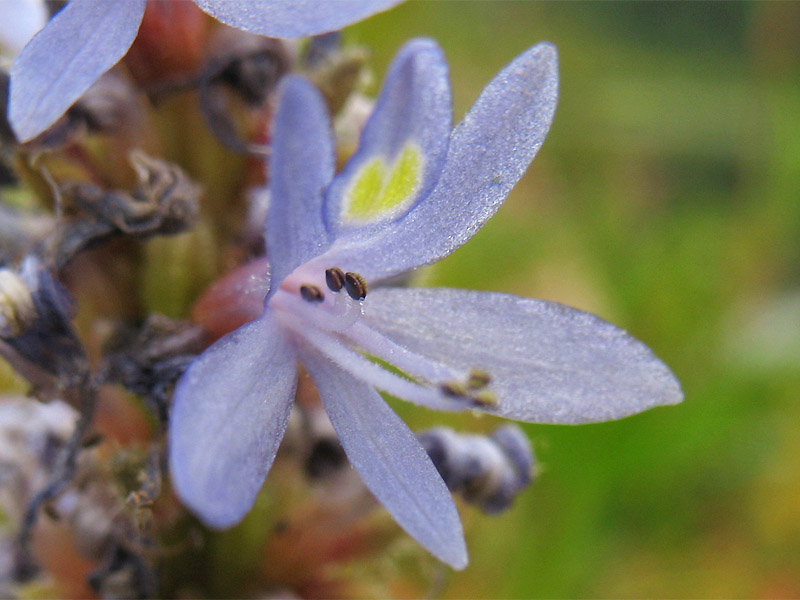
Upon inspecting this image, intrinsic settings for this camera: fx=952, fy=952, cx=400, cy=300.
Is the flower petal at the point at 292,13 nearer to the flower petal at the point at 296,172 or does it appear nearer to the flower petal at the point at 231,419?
the flower petal at the point at 296,172

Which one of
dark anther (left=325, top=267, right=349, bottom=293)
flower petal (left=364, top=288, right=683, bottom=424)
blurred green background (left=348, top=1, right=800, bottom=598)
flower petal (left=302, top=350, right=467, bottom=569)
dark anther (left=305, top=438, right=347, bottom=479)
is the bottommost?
blurred green background (left=348, top=1, right=800, bottom=598)

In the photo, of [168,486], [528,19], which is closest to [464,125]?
[168,486]

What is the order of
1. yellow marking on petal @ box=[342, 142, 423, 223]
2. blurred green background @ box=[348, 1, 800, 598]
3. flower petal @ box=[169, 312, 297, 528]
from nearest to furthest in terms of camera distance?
flower petal @ box=[169, 312, 297, 528] < yellow marking on petal @ box=[342, 142, 423, 223] < blurred green background @ box=[348, 1, 800, 598]

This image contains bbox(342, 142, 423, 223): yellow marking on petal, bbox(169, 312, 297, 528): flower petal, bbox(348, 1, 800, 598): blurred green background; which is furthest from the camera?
bbox(348, 1, 800, 598): blurred green background

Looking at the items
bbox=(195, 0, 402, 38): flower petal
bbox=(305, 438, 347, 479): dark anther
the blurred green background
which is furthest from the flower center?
the blurred green background

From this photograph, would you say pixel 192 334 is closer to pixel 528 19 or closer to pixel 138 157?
pixel 138 157

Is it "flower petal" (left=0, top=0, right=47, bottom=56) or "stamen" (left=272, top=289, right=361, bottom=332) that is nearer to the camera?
"stamen" (left=272, top=289, right=361, bottom=332)

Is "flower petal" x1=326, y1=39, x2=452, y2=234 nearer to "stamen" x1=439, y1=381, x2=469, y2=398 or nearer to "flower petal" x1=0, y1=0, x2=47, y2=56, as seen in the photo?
"stamen" x1=439, y1=381, x2=469, y2=398

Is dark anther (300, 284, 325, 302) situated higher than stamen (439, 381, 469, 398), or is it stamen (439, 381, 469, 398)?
dark anther (300, 284, 325, 302)
